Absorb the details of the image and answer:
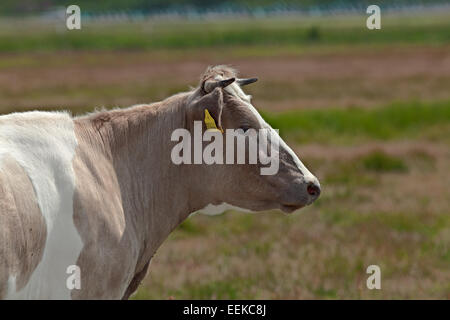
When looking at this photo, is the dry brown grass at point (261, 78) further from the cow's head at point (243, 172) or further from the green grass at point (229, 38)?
the cow's head at point (243, 172)

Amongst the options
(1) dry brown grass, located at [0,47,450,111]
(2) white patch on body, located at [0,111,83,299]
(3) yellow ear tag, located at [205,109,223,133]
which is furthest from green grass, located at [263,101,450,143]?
(2) white patch on body, located at [0,111,83,299]

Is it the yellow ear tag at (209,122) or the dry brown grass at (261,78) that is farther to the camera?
the dry brown grass at (261,78)

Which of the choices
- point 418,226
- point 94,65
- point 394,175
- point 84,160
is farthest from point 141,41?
point 84,160

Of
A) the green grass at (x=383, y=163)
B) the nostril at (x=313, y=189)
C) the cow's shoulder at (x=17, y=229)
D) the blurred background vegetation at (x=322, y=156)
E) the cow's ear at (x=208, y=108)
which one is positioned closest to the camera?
the cow's shoulder at (x=17, y=229)

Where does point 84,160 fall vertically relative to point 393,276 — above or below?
above

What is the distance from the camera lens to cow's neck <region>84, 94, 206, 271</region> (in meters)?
6.29

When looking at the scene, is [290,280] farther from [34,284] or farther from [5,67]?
[5,67]

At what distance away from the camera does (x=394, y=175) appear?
18.9m

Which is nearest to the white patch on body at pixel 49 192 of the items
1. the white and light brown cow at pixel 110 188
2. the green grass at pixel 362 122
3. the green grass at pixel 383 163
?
the white and light brown cow at pixel 110 188

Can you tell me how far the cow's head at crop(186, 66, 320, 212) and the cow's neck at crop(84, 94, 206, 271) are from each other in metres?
0.13

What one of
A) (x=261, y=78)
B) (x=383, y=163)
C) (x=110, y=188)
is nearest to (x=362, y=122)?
(x=383, y=163)

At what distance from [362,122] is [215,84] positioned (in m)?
19.9

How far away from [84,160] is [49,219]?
2.38ft

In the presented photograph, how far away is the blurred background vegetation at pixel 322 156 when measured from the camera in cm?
1087
